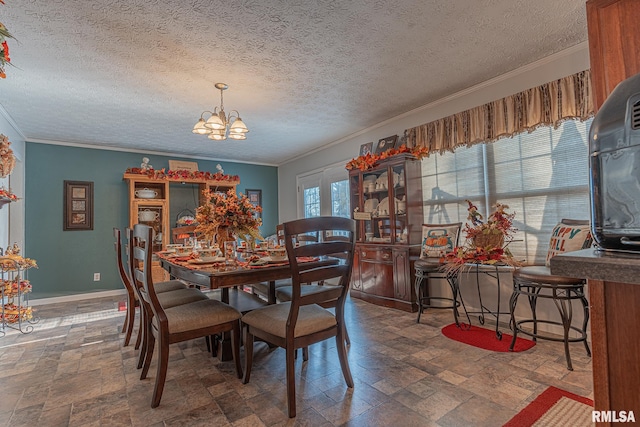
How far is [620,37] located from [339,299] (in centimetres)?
170

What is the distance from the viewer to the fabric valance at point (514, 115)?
2.54m

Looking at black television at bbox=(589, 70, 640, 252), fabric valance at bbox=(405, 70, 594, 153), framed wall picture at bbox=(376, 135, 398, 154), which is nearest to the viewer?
black television at bbox=(589, 70, 640, 252)

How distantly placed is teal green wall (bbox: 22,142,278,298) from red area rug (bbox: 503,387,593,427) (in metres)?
5.60

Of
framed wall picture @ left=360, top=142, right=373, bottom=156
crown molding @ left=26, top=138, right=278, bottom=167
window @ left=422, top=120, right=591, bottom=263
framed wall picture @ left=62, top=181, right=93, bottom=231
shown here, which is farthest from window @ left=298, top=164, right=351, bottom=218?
framed wall picture @ left=62, top=181, right=93, bottom=231

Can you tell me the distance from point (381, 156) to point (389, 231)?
960mm

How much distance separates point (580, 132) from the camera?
2648 millimetres

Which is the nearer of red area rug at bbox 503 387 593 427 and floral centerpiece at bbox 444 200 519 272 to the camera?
red area rug at bbox 503 387 593 427

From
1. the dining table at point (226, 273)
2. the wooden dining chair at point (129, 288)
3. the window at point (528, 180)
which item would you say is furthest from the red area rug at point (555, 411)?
the wooden dining chair at point (129, 288)

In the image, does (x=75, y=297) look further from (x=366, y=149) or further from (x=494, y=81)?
(x=494, y=81)

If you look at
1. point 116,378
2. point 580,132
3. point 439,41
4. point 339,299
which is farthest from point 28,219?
point 580,132

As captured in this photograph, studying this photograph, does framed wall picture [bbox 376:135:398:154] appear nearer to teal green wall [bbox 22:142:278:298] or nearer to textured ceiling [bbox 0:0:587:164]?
textured ceiling [bbox 0:0:587:164]

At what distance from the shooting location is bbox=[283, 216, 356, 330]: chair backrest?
66.0 inches

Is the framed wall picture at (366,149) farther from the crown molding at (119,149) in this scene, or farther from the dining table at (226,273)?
the crown molding at (119,149)

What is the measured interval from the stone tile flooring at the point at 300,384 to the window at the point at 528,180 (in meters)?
1.05
